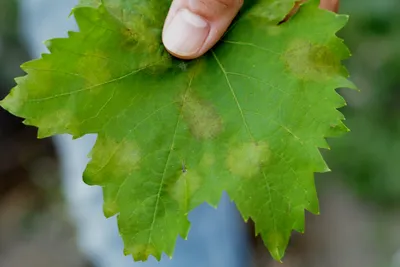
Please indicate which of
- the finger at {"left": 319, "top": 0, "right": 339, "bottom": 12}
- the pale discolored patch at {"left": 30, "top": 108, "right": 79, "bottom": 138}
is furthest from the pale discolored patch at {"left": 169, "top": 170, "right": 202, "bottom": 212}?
the finger at {"left": 319, "top": 0, "right": 339, "bottom": 12}

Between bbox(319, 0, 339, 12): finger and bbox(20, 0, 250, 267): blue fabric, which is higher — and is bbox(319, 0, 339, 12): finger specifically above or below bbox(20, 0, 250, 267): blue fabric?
above

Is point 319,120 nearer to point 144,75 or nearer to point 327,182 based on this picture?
point 144,75

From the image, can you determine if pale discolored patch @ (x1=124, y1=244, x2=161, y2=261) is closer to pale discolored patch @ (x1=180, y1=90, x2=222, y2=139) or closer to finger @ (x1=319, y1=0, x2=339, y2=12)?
pale discolored patch @ (x1=180, y1=90, x2=222, y2=139)

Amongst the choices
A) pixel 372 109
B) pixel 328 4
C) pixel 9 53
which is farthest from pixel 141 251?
pixel 9 53

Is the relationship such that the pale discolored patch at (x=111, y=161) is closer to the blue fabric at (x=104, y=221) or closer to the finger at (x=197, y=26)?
the finger at (x=197, y=26)

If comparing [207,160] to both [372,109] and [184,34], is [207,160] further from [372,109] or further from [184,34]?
[372,109]

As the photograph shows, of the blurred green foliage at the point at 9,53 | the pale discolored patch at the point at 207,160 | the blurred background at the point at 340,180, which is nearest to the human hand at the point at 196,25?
the pale discolored patch at the point at 207,160

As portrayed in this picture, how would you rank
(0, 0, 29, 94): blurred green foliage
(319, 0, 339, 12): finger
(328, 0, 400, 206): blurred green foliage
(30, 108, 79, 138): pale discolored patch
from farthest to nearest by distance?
1. (0, 0, 29, 94): blurred green foliage
2. (328, 0, 400, 206): blurred green foliage
3. (319, 0, 339, 12): finger
4. (30, 108, 79, 138): pale discolored patch

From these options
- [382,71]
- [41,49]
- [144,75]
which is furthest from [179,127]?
[382,71]
